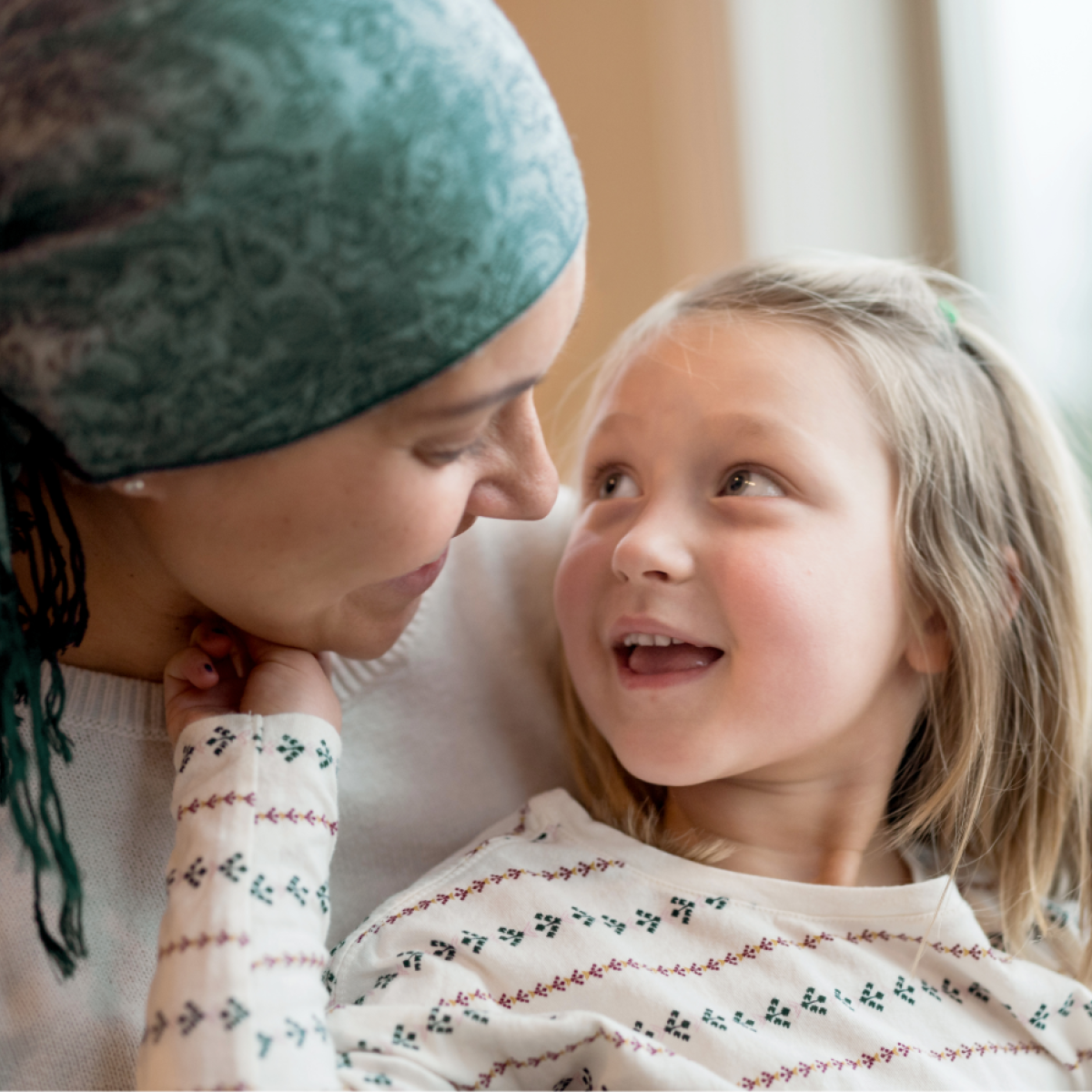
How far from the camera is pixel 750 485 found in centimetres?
113

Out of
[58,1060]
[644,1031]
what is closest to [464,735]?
[644,1031]

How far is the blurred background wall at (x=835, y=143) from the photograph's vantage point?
5.48 ft

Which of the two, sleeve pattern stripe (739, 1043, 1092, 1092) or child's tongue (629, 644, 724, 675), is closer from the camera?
sleeve pattern stripe (739, 1043, 1092, 1092)

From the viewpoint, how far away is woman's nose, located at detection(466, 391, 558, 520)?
0.88m

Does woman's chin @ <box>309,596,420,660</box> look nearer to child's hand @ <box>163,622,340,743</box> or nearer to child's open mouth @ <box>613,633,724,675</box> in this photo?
child's hand @ <box>163,622,340,743</box>

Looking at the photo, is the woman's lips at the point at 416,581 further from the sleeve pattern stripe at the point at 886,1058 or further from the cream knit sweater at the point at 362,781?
the sleeve pattern stripe at the point at 886,1058

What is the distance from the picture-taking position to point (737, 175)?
6.42ft

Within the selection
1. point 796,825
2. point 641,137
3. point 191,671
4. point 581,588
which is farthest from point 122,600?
point 641,137

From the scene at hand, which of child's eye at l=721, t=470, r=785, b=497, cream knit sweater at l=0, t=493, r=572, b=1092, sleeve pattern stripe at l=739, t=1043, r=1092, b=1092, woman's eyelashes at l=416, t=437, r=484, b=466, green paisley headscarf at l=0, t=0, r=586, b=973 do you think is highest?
green paisley headscarf at l=0, t=0, r=586, b=973

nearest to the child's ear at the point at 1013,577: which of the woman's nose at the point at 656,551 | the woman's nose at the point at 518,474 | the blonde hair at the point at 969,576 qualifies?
the blonde hair at the point at 969,576

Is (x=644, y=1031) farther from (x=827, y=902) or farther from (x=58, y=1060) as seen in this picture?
(x=58, y=1060)

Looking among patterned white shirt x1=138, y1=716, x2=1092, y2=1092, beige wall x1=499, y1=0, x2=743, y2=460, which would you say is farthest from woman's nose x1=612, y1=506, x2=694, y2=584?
beige wall x1=499, y1=0, x2=743, y2=460

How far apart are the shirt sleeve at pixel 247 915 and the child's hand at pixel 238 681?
25 mm

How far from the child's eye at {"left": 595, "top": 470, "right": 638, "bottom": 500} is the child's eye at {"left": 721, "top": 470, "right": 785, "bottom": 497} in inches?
4.3
